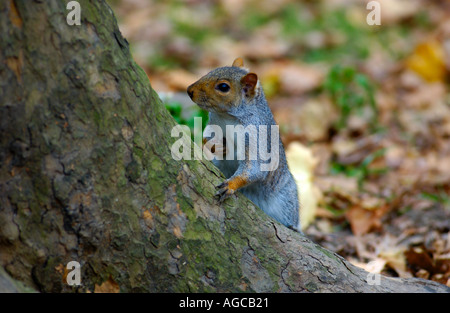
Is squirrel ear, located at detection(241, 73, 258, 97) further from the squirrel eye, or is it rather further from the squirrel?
the squirrel eye

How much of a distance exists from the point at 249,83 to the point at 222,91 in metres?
0.16

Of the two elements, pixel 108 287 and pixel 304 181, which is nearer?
pixel 108 287

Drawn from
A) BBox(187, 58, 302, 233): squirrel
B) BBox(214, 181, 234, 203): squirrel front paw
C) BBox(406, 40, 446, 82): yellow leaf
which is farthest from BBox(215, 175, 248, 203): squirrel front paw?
BBox(406, 40, 446, 82): yellow leaf

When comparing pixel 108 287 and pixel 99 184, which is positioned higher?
pixel 99 184

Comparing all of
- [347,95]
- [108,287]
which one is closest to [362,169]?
[347,95]

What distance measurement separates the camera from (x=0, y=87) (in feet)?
6.06

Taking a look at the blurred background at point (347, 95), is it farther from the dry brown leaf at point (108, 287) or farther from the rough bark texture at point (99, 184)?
the dry brown leaf at point (108, 287)

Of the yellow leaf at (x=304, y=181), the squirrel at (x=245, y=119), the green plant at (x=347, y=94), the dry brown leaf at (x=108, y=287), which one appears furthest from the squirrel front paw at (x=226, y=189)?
the green plant at (x=347, y=94)

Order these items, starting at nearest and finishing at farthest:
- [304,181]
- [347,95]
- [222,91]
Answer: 1. [222,91]
2. [304,181]
3. [347,95]

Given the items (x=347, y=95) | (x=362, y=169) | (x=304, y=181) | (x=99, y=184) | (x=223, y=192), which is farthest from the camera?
(x=347, y=95)

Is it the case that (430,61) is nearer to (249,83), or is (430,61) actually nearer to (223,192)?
(249,83)

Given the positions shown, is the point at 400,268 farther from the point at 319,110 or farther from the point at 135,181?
the point at 319,110

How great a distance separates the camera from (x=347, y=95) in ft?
18.9

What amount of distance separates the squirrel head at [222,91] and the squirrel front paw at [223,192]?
726 mm
